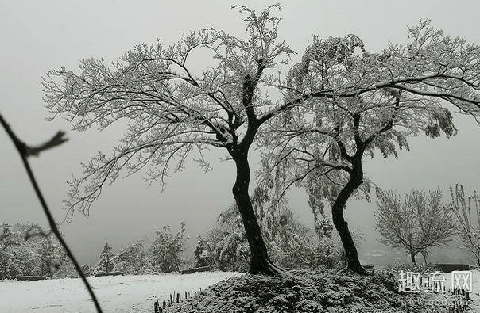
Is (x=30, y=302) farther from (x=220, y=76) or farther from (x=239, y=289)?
(x=220, y=76)

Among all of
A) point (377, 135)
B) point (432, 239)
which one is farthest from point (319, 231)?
point (377, 135)

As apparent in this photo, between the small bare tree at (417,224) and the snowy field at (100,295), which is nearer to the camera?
the snowy field at (100,295)

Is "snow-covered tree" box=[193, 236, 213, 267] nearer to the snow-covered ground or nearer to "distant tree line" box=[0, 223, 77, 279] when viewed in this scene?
"distant tree line" box=[0, 223, 77, 279]

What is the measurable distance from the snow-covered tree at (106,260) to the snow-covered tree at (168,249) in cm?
834

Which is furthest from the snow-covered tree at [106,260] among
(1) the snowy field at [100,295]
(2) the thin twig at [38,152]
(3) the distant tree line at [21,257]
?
(2) the thin twig at [38,152]

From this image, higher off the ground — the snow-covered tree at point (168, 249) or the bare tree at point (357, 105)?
the bare tree at point (357, 105)

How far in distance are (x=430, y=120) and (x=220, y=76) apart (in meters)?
7.61


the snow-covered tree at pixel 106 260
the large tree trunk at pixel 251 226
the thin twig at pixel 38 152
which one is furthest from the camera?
the snow-covered tree at pixel 106 260

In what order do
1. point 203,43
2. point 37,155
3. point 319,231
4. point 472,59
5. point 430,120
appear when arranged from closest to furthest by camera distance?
point 37,155 → point 472,59 → point 203,43 → point 430,120 → point 319,231

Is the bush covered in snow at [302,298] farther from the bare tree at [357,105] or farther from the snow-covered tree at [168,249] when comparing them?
the snow-covered tree at [168,249]

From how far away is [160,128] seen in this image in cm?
1209

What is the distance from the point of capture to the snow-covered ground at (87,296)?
11.0 meters

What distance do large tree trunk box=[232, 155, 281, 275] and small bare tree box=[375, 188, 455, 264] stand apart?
1915cm

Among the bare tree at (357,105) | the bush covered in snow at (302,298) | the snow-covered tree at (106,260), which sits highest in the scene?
the bare tree at (357,105)
